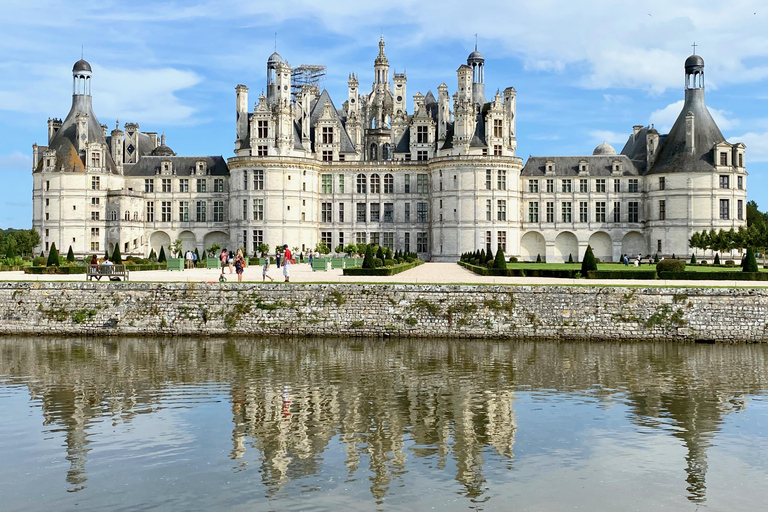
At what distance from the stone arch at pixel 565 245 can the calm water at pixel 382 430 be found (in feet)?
142

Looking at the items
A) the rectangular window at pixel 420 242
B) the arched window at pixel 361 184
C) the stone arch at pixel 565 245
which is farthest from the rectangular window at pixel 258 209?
the stone arch at pixel 565 245

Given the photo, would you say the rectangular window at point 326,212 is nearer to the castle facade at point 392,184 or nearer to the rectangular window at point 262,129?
the castle facade at point 392,184

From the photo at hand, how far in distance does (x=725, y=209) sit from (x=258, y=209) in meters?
36.0

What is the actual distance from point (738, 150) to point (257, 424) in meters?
57.0

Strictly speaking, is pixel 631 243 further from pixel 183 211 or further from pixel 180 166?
pixel 180 166

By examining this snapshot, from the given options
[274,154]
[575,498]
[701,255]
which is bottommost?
[575,498]

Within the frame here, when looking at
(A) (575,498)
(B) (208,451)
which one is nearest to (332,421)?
(B) (208,451)

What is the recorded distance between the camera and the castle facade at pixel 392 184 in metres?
64.1

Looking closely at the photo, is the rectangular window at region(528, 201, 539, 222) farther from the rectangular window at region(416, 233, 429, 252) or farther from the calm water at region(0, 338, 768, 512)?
the calm water at region(0, 338, 768, 512)

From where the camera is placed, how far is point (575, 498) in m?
11.9

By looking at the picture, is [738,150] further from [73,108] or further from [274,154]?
[73,108]

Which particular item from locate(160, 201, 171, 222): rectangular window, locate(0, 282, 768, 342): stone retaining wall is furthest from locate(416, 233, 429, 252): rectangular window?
locate(0, 282, 768, 342): stone retaining wall

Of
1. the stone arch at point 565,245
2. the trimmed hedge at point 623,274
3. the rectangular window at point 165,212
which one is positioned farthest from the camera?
the rectangular window at point 165,212

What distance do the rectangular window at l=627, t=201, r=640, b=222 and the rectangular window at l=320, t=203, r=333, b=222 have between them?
24378 millimetres
